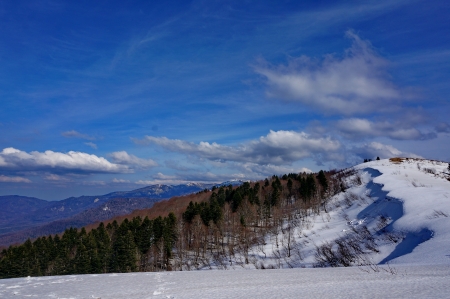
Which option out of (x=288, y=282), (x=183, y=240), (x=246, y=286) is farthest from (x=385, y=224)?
(x=183, y=240)

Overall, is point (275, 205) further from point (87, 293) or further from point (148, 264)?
point (87, 293)

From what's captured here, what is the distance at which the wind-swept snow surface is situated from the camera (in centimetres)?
737

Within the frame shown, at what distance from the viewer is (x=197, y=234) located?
228 feet

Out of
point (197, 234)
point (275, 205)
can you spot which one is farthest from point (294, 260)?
point (275, 205)

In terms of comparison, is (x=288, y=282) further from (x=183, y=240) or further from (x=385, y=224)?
(x=183, y=240)

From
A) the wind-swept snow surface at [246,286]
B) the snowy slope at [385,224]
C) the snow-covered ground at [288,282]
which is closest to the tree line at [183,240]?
the snowy slope at [385,224]

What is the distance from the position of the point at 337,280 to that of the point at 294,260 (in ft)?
130

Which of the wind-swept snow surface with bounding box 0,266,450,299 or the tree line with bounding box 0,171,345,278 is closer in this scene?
the wind-swept snow surface with bounding box 0,266,450,299

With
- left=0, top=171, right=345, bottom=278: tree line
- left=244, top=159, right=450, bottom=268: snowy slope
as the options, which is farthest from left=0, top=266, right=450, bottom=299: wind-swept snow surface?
left=0, top=171, right=345, bottom=278: tree line

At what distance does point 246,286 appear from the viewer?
30.0 ft

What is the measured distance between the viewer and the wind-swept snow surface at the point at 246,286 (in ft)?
24.2

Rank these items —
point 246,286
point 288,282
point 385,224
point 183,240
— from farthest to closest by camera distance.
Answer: point 183,240 → point 385,224 → point 288,282 → point 246,286

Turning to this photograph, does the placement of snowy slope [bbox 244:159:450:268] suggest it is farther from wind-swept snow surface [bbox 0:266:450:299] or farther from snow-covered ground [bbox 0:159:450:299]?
wind-swept snow surface [bbox 0:266:450:299]

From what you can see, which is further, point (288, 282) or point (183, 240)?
point (183, 240)
